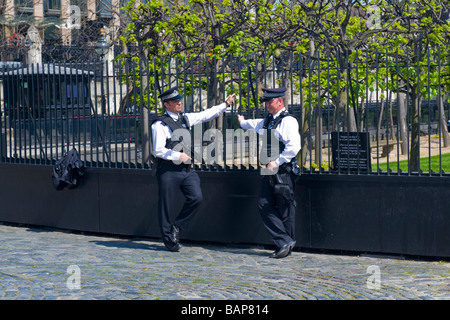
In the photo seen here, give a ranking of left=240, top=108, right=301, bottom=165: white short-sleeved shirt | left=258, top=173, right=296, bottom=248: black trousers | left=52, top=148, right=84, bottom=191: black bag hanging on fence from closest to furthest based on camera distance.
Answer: left=240, top=108, right=301, bottom=165: white short-sleeved shirt → left=258, top=173, right=296, bottom=248: black trousers → left=52, top=148, right=84, bottom=191: black bag hanging on fence

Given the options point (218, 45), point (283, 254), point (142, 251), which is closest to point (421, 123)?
point (283, 254)

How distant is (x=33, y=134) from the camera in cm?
1130

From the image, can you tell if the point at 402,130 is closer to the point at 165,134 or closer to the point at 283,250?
the point at 283,250

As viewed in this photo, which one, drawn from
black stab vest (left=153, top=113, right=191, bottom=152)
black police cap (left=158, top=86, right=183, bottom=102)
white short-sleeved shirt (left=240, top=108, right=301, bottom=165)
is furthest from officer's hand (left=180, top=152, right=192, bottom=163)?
white short-sleeved shirt (left=240, top=108, right=301, bottom=165)

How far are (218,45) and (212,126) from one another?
820 cm

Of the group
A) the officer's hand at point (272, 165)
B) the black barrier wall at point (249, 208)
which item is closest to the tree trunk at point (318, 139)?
the black barrier wall at point (249, 208)

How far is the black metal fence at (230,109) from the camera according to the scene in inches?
353

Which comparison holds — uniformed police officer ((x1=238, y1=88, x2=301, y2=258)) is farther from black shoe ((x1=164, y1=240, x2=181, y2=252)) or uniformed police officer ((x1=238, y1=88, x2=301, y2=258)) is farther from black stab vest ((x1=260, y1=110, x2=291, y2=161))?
black shoe ((x1=164, y1=240, x2=181, y2=252))

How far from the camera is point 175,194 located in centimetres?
930

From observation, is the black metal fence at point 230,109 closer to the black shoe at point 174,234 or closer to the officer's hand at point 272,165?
the officer's hand at point 272,165

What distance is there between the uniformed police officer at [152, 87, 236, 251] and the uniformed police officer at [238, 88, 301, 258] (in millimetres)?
471

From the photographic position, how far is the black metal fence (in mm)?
8969

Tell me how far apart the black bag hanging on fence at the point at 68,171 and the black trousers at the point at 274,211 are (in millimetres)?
Result: 2829
